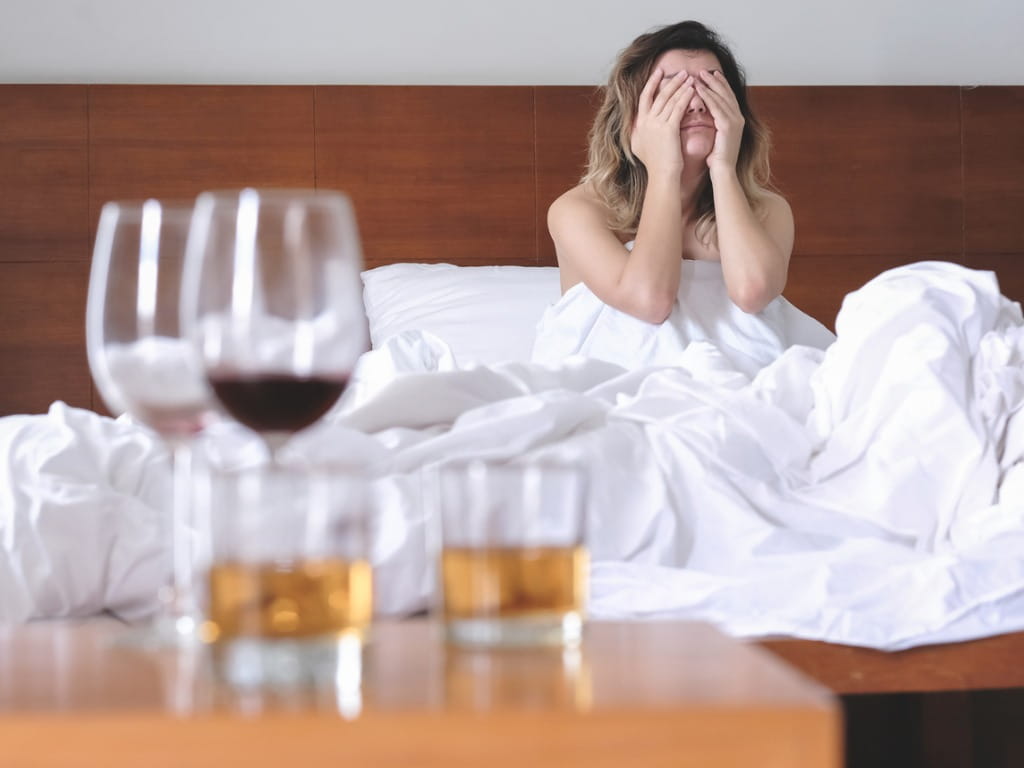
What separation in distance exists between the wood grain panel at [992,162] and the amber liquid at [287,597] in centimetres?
356

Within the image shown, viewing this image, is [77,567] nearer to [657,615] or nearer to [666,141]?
[657,615]

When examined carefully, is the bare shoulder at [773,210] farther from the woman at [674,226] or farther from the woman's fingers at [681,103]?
the woman's fingers at [681,103]

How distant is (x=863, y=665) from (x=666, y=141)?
1.53 meters

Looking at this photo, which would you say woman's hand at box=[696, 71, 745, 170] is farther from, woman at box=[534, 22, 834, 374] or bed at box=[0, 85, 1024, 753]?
bed at box=[0, 85, 1024, 753]

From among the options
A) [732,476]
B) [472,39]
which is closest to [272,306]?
[732,476]

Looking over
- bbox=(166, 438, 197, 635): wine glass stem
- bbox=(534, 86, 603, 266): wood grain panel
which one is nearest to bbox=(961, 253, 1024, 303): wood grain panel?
bbox=(534, 86, 603, 266): wood grain panel

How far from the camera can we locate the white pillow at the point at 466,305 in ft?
9.76

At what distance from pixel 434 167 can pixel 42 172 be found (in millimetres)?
990

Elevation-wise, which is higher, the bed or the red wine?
the bed

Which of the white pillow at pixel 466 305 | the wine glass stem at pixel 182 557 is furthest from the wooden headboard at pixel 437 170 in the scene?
the wine glass stem at pixel 182 557

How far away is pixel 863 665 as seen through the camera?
1.30 m

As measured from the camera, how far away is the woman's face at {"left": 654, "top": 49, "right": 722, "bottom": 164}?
2.69m

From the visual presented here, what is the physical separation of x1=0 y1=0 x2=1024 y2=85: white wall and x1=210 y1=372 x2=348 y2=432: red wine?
3.23 meters

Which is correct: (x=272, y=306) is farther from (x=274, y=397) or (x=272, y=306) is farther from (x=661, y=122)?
(x=661, y=122)
